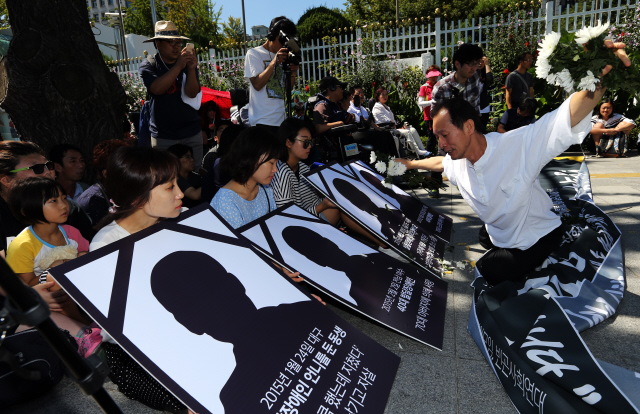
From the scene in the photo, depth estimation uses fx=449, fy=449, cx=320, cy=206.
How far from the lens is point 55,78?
489 cm

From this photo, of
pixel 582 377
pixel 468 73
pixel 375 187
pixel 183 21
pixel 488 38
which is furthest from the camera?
pixel 183 21

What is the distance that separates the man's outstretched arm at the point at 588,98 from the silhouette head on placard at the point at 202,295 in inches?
87.8

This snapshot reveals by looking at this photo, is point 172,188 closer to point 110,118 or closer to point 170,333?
point 170,333

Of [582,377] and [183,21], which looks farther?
[183,21]

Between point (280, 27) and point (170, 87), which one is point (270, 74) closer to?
point (280, 27)

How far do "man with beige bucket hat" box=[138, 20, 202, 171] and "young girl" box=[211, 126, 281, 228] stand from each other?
1.76m

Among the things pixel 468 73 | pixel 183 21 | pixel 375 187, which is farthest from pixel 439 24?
pixel 183 21

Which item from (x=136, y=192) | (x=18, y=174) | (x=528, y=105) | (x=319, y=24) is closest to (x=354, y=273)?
(x=136, y=192)

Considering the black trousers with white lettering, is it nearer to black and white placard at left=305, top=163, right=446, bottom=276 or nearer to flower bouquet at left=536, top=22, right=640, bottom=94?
black and white placard at left=305, top=163, right=446, bottom=276

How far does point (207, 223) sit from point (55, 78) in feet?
11.7

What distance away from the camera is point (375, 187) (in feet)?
16.2

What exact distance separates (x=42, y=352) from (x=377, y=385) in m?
1.84

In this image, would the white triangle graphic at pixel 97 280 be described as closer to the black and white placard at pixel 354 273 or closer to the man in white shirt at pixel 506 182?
the black and white placard at pixel 354 273

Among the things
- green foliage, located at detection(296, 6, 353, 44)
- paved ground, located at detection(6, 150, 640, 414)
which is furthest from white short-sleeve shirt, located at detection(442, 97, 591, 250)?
green foliage, located at detection(296, 6, 353, 44)
